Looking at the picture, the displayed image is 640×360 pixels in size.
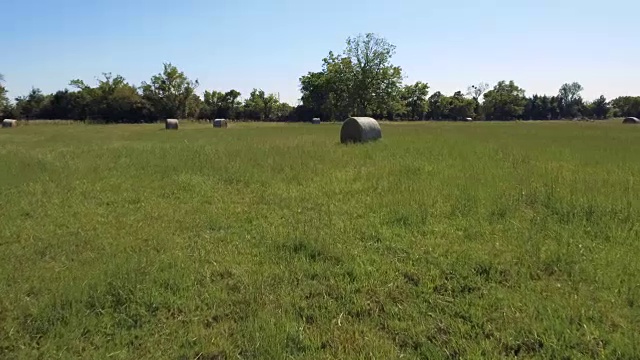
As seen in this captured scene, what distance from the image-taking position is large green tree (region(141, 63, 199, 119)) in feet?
253

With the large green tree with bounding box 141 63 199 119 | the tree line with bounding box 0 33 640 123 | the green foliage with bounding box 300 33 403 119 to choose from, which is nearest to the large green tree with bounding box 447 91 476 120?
the tree line with bounding box 0 33 640 123

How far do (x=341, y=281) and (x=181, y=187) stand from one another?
6330 mm

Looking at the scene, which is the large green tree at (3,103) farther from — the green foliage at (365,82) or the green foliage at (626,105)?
the green foliage at (626,105)

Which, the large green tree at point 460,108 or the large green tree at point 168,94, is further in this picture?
the large green tree at point 460,108

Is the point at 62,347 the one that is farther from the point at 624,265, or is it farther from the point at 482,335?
the point at 624,265

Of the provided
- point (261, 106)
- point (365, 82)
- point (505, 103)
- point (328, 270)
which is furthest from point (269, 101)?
point (328, 270)

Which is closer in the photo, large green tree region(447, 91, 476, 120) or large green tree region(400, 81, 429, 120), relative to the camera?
large green tree region(400, 81, 429, 120)

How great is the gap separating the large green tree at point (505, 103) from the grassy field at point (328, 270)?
106m

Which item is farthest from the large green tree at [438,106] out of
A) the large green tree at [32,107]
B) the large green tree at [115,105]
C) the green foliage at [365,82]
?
the large green tree at [32,107]

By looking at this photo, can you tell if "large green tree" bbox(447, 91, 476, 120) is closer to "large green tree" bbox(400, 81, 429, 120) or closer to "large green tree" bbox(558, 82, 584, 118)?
"large green tree" bbox(400, 81, 429, 120)

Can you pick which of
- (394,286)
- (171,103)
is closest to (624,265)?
(394,286)

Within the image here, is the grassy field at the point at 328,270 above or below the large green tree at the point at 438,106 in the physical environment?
below

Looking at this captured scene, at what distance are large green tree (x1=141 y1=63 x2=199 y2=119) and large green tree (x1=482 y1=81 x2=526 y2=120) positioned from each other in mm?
75943

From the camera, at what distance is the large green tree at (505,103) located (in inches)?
4144
